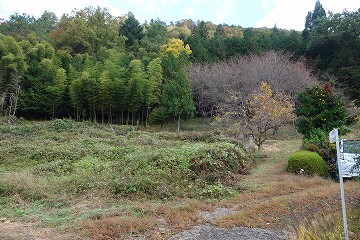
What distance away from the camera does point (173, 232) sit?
4625 millimetres

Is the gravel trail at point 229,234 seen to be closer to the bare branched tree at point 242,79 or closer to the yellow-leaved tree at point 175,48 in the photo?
the bare branched tree at point 242,79

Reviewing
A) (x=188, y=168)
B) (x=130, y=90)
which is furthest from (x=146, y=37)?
(x=188, y=168)

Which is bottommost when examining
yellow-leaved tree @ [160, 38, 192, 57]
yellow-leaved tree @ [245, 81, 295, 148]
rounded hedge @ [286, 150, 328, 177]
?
rounded hedge @ [286, 150, 328, 177]

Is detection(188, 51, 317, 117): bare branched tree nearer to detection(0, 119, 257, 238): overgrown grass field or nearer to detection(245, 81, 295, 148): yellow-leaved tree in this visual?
detection(245, 81, 295, 148): yellow-leaved tree

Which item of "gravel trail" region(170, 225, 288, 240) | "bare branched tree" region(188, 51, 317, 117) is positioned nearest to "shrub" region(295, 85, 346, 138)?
"gravel trail" region(170, 225, 288, 240)

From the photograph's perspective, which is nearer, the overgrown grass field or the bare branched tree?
the overgrown grass field

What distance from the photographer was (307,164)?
892 cm

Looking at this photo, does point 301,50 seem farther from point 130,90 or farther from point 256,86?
point 130,90

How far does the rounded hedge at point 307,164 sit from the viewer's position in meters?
8.87

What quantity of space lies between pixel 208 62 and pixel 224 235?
88.9 ft

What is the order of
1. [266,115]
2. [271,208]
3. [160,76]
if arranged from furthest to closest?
[160,76] < [266,115] < [271,208]

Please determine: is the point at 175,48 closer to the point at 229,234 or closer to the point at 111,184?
the point at 111,184

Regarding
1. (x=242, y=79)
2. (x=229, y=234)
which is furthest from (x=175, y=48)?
(x=229, y=234)

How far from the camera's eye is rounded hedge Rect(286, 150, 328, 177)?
8.87m
